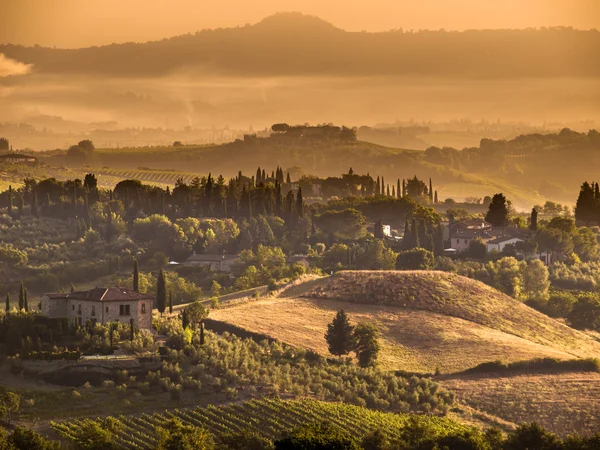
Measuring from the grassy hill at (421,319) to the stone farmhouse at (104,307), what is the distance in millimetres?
10175

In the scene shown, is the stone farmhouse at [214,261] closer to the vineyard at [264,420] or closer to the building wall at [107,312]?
the building wall at [107,312]

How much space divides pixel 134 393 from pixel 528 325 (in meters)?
51.2

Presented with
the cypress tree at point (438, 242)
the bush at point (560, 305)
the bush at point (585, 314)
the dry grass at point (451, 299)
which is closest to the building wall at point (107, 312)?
the dry grass at point (451, 299)

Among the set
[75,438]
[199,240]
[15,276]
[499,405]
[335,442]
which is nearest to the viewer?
[335,442]

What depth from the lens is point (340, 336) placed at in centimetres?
14112

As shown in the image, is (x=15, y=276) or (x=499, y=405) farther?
(x=15, y=276)

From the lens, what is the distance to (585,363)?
14312cm

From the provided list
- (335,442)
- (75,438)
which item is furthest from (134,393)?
Answer: (335,442)

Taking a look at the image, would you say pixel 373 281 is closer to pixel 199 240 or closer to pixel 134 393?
pixel 199 240

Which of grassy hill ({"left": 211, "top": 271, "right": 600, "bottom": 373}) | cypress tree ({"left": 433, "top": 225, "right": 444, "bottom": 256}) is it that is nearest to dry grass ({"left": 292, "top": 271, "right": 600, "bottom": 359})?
grassy hill ({"left": 211, "top": 271, "right": 600, "bottom": 373})

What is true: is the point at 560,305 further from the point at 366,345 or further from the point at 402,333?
the point at 366,345

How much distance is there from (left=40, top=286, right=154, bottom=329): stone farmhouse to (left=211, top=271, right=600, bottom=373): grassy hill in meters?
10.2

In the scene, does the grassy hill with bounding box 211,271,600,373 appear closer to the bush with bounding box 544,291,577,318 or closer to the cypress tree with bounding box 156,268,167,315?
the cypress tree with bounding box 156,268,167,315

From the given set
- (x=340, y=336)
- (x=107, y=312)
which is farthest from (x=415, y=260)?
(x=107, y=312)
